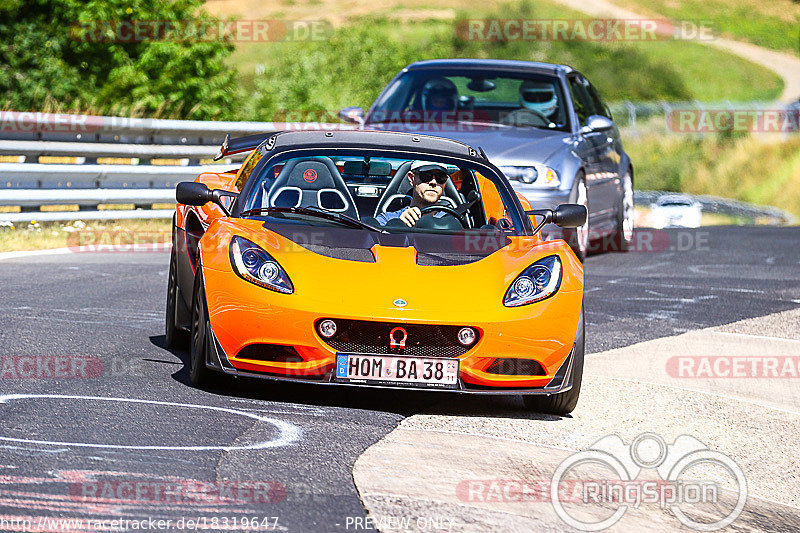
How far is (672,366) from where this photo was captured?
8719mm

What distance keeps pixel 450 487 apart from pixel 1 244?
362 inches

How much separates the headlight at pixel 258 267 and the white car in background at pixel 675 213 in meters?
27.2

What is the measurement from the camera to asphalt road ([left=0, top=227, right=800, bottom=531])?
4930mm

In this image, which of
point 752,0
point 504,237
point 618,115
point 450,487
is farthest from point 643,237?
point 752,0

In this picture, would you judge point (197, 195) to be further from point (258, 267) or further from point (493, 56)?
point (493, 56)

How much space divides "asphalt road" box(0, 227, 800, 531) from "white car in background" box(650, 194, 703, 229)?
22377 millimetres

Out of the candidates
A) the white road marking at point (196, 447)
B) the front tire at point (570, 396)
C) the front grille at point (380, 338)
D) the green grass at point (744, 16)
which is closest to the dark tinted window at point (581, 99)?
the front tire at point (570, 396)

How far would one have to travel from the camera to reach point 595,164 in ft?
45.2

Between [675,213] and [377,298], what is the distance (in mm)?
28435

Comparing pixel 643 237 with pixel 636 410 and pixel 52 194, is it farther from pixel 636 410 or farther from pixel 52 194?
pixel 636 410

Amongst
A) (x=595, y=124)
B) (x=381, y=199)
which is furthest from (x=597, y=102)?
(x=381, y=199)

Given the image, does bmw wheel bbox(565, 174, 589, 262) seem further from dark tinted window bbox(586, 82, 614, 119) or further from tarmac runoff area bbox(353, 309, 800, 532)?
tarmac runoff area bbox(353, 309, 800, 532)

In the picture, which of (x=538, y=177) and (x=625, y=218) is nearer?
(x=538, y=177)

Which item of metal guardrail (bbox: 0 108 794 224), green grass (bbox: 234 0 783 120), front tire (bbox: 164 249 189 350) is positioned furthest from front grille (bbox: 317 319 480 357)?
green grass (bbox: 234 0 783 120)
